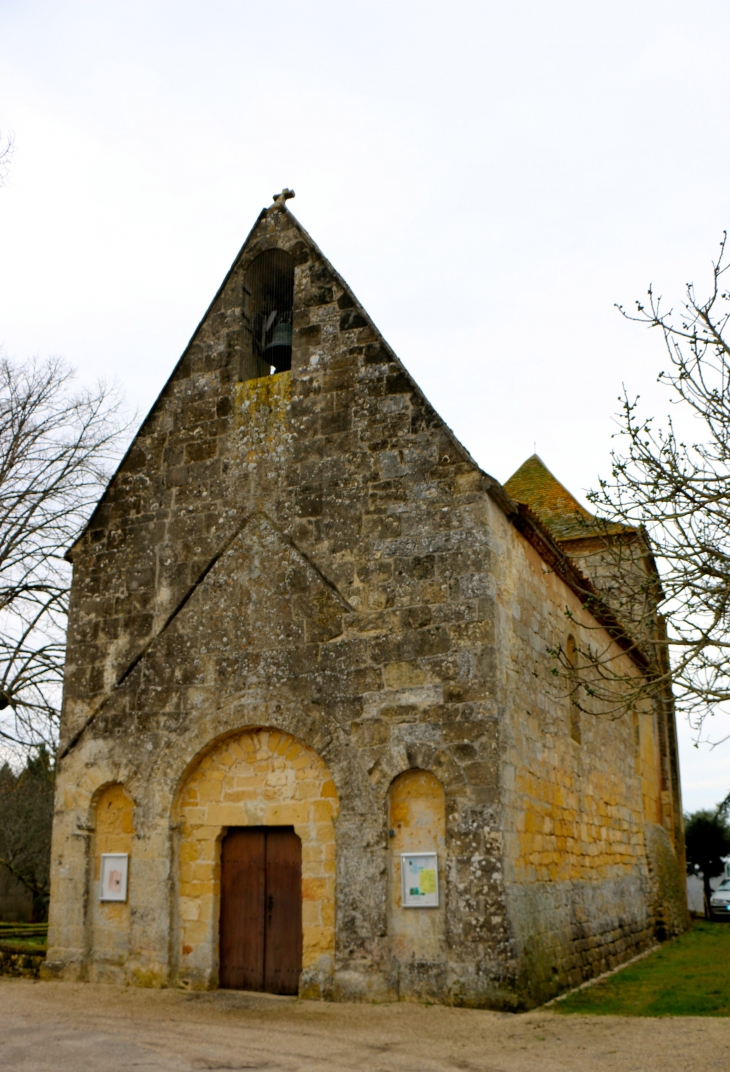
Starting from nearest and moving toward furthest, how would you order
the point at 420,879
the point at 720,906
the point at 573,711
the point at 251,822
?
the point at 420,879 < the point at 251,822 < the point at 573,711 < the point at 720,906

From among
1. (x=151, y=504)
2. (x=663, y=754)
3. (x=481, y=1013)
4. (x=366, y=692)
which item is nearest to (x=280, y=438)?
(x=151, y=504)

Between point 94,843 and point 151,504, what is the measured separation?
398 cm

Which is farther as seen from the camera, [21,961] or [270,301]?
[270,301]

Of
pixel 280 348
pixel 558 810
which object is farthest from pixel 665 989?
pixel 280 348

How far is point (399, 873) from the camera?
9039 mm

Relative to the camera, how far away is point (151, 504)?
1176cm

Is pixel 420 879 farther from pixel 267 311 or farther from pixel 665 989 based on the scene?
pixel 267 311

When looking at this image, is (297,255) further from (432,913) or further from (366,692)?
(432,913)

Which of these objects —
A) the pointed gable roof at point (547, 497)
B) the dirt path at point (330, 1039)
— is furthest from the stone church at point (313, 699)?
the pointed gable roof at point (547, 497)

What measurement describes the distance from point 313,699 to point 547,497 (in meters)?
11.0

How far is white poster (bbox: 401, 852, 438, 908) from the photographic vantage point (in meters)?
8.80

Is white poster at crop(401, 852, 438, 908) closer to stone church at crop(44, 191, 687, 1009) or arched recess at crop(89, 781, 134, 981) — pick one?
stone church at crop(44, 191, 687, 1009)

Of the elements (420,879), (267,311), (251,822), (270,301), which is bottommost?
(420,879)

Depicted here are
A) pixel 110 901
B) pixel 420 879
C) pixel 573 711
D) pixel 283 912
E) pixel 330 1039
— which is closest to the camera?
pixel 330 1039
